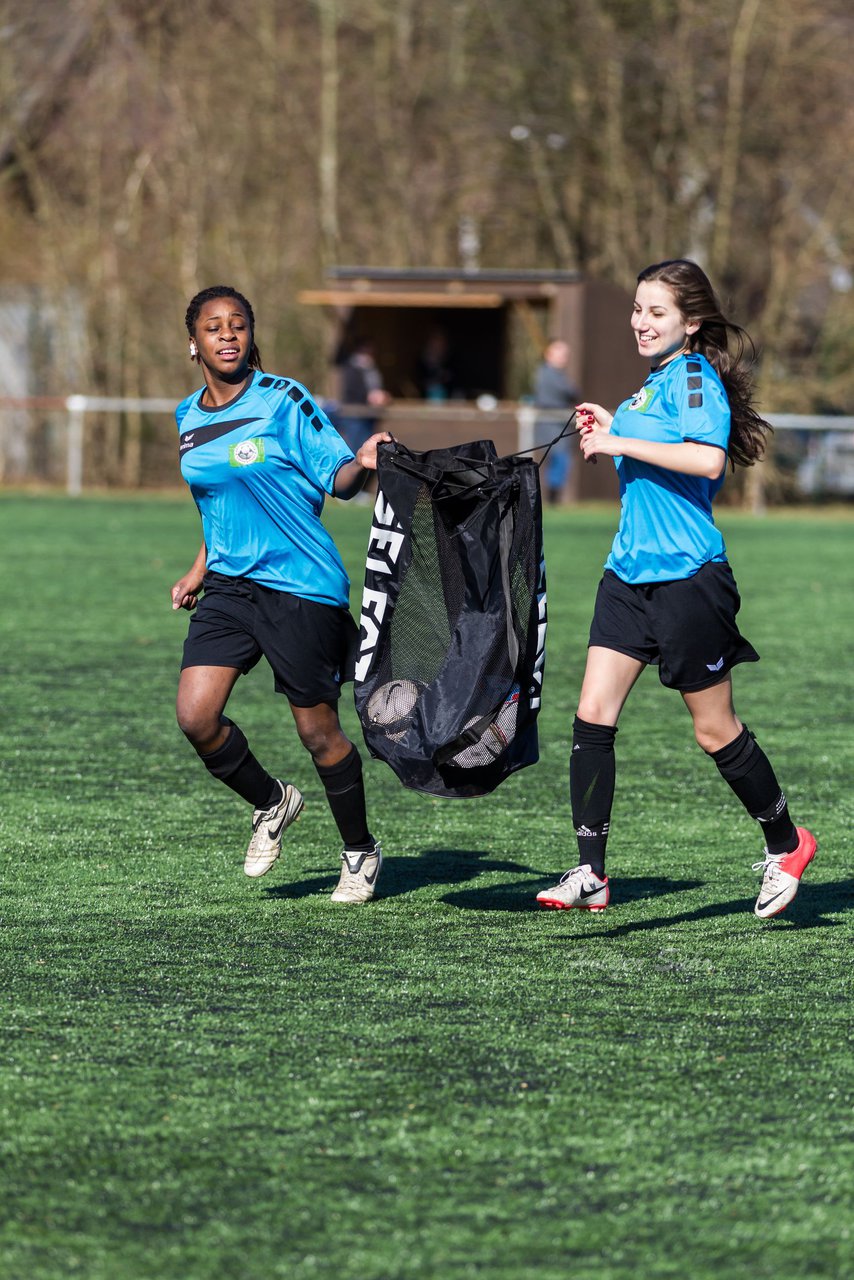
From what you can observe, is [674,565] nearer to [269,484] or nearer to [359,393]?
[269,484]

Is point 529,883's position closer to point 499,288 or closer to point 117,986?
point 117,986

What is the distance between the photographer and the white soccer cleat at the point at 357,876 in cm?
557

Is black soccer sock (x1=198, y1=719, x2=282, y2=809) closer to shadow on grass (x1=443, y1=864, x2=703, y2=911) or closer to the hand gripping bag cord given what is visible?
the hand gripping bag cord

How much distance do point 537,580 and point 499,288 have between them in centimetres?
2078

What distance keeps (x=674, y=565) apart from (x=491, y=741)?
665 mm

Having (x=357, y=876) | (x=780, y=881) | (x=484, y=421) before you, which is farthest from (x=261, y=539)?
(x=484, y=421)

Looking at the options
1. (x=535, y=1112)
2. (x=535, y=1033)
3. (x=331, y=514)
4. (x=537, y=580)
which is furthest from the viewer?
(x=331, y=514)

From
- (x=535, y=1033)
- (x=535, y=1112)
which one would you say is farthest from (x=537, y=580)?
(x=535, y=1112)

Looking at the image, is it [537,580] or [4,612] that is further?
[4,612]

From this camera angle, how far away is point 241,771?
570 centimetres

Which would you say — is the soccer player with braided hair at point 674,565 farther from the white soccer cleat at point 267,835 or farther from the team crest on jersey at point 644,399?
the white soccer cleat at point 267,835

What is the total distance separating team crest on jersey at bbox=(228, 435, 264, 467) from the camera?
17.7ft

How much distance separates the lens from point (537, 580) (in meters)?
5.32

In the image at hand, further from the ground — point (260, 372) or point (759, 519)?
point (260, 372)
